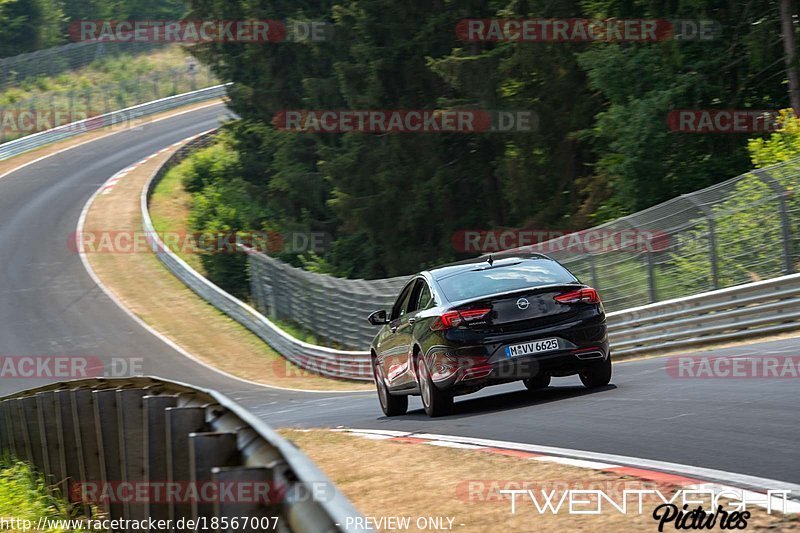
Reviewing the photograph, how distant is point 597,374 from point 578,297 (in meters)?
1.19

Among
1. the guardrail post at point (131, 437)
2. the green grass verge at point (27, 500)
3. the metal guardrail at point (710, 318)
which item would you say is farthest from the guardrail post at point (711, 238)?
the guardrail post at point (131, 437)

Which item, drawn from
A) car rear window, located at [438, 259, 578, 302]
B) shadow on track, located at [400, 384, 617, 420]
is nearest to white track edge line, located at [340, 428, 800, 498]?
car rear window, located at [438, 259, 578, 302]

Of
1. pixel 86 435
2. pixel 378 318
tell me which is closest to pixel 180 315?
pixel 378 318

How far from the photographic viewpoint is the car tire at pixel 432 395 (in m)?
12.4

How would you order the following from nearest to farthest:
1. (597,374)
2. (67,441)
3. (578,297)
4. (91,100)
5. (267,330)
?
(67,441)
(578,297)
(597,374)
(267,330)
(91,100)

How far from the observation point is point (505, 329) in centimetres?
1186

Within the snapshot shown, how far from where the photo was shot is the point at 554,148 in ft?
121

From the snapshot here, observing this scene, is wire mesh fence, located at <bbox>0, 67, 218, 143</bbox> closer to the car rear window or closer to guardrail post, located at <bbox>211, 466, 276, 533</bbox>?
the car rear window

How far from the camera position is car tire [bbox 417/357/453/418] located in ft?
40.6

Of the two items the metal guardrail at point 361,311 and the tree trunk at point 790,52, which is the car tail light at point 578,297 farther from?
the tree trunk at point 790,52

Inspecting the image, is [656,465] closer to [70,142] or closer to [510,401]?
[510,401]

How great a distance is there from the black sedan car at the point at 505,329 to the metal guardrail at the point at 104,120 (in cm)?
5432

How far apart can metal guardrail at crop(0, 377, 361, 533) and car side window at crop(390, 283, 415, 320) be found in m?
4.10

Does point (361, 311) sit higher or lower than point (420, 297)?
lower
